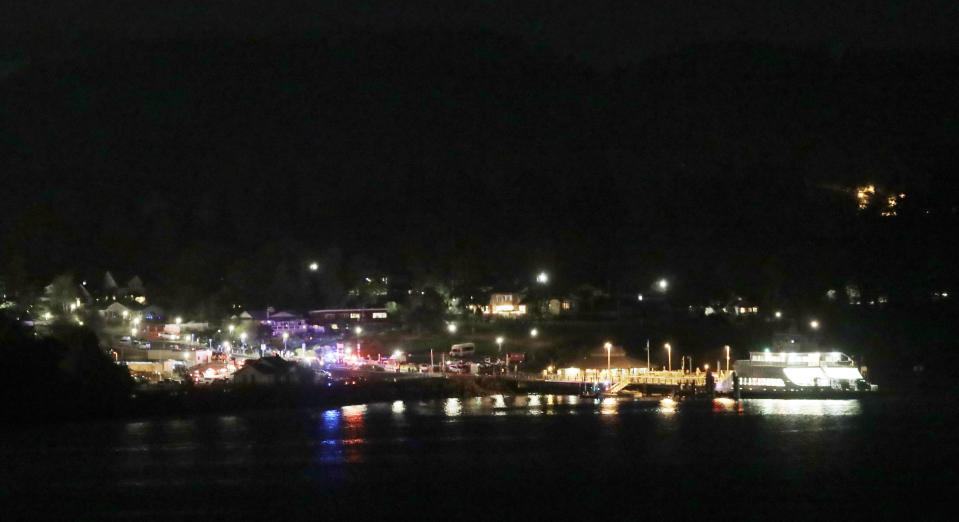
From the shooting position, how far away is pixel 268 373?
20734 mm

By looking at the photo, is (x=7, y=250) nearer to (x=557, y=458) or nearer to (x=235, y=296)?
(x=235, y=296)

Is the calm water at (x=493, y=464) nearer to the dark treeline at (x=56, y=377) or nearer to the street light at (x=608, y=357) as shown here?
the dark treeline at (x=56, y=377)

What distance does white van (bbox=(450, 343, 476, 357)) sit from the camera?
25.5 metres

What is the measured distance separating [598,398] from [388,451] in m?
7.32

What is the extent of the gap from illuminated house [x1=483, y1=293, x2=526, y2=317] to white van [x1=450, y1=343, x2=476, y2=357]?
11.4 ft

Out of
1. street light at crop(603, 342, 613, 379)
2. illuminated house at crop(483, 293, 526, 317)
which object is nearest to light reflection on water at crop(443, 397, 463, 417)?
street light at crop(603, 342, 613, 379)

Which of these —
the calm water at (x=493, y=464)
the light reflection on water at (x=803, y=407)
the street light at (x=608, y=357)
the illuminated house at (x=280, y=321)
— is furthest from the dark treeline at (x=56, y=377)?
the light reflection on water at (x=803, y=407)

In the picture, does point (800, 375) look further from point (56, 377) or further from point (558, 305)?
point (56, 377)

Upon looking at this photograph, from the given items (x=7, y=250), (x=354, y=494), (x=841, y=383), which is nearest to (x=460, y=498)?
(x=354, y=494)

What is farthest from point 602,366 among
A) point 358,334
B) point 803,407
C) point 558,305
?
point 358,334

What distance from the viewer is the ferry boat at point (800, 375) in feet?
69.6

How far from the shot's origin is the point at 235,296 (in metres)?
31.6

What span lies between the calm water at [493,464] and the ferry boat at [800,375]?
1.82 metres

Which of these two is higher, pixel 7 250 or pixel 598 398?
pixel 7 250
